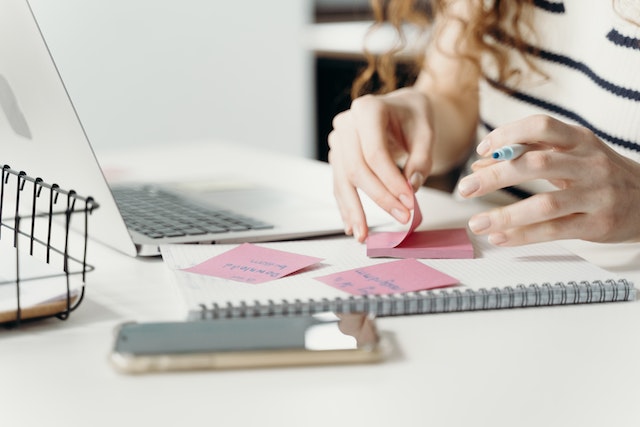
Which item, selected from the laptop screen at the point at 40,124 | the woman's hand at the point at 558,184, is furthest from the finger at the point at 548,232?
the laptop screen at the point at 40,124

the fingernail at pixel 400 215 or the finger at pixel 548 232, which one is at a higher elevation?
the finger at pixel 548 232

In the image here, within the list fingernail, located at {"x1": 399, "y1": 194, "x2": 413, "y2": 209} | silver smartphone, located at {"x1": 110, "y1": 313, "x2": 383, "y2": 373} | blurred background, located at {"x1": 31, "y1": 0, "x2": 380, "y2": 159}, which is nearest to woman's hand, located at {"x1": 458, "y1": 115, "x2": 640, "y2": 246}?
fingernail, located at {"x1": 399, "y1": 194, "x2": 413, "y2": 209}

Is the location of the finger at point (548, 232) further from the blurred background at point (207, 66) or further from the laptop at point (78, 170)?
the blurred background at point (207, 66)

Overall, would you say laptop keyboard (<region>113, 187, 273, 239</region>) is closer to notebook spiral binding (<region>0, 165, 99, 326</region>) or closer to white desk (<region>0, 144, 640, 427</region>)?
notebook spiral binding (<region>0, 165, 99, 326</region>)

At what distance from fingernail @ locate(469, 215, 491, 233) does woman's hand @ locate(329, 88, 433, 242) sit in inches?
4.6

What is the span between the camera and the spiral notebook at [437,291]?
0.62m

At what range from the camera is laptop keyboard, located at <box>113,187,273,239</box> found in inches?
34.3

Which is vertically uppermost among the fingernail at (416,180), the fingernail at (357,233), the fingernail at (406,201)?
the fingernail at (416,180)

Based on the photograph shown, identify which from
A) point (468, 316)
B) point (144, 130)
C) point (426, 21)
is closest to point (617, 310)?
point (468, 316)

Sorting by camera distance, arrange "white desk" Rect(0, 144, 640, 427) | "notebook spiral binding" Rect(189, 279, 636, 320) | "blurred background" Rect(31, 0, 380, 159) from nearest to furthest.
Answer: "white desk" Rect(0, 144, 640, 427)
"notebook spiral binding" Rect(189, 279, 636, 320)
"blurred background" Rect(31, 0, 380, 159)

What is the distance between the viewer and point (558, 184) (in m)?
0.79

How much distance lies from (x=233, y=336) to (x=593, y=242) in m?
0.43

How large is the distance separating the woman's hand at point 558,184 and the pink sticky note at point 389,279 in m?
0.07

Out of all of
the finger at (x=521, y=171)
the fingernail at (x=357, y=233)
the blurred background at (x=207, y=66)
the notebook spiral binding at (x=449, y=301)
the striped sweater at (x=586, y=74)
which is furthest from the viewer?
the blurred background at (x=207, y=66)
